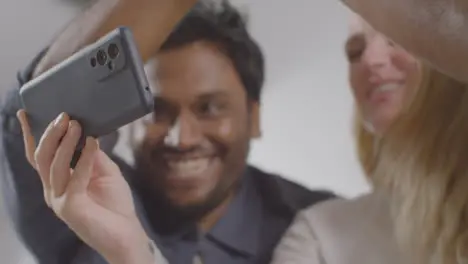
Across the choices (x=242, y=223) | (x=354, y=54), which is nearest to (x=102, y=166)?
(x=242, y=223)

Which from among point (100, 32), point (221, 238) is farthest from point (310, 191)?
point (100, 32)

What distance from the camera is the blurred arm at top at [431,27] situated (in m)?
0.36

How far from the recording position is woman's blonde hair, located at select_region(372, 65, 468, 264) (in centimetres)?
55

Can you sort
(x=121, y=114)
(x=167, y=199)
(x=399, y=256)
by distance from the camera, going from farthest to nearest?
1. (x=167, y=199)
2. (x=399, y=256)
3. (x=121, y=114)

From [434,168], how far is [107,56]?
230 millimetres

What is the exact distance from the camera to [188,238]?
707mm

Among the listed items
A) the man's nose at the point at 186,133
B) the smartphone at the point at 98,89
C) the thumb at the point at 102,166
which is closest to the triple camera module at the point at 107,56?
the smartphone at the point at 98,89

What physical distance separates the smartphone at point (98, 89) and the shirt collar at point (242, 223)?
21cm

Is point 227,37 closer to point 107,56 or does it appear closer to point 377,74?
point 377,74

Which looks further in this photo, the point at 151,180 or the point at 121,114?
the point at 151,180

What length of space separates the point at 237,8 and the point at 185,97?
0.10 metres

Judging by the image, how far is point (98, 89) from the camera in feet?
1.65

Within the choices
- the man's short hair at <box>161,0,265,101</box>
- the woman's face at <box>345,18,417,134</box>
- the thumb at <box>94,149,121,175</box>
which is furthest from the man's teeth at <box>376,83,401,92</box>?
the thumb at <box>94,149,121,175</box>

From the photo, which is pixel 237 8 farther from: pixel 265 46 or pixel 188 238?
pixel 188 238
